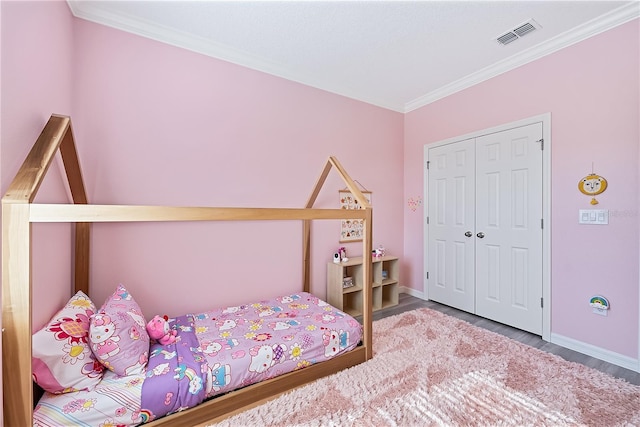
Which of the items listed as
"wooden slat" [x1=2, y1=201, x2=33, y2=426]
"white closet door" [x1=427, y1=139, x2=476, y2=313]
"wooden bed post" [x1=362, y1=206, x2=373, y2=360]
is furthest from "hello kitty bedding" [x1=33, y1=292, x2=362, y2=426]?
"white closet door" [x1=427, y1=139, x2=476, y2=313]

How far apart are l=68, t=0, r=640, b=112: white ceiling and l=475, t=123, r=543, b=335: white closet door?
77 cm

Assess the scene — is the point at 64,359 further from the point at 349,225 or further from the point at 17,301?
the point at 349,225

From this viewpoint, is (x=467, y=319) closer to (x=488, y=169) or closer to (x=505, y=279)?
(x=505, y=279)

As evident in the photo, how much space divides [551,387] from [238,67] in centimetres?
342

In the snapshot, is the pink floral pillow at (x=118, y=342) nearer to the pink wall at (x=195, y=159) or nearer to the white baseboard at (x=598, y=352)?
the pink wall at (x=195, y=159)

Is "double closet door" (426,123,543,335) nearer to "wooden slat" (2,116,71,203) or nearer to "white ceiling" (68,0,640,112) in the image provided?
"white ceiling" (68,0,640,112)

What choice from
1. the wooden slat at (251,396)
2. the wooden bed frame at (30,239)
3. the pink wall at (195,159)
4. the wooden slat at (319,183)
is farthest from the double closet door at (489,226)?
the wooden bed frame at (30,239)

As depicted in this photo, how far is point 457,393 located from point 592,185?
1921mm

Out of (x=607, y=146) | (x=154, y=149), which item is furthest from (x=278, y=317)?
(x=607, y=146)

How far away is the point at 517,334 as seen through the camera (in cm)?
258

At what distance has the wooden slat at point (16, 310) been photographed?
1011 millimetres

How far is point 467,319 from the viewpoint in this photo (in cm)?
294

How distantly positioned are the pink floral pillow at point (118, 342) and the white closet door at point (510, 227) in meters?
3.07

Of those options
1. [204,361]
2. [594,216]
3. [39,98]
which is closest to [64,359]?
[204,361]
